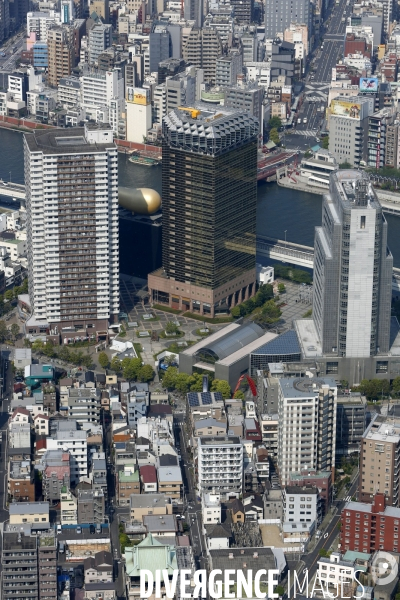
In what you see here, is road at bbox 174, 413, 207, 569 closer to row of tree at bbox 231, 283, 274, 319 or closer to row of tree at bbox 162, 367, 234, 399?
row of tree at bbox 162, 367, 234, 399

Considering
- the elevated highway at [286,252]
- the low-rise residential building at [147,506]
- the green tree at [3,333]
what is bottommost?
the low-rise residential building at [147,506]

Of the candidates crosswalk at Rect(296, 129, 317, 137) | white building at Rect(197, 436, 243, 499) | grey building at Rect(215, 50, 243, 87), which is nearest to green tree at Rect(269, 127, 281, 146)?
crosswalk at Rect(296, 129, 317, 137)

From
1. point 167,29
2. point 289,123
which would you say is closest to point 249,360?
point 289,123

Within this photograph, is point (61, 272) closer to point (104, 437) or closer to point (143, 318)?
point (143, 318)

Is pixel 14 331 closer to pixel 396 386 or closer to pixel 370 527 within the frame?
pixel 396 386

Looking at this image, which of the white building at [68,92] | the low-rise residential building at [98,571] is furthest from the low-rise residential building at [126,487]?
the white building at [68,92]

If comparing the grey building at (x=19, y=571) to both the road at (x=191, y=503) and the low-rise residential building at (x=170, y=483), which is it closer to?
the road at (x=191, y=503)

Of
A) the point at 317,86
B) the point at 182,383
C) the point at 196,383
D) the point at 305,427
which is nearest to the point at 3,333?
the point at 182,383
